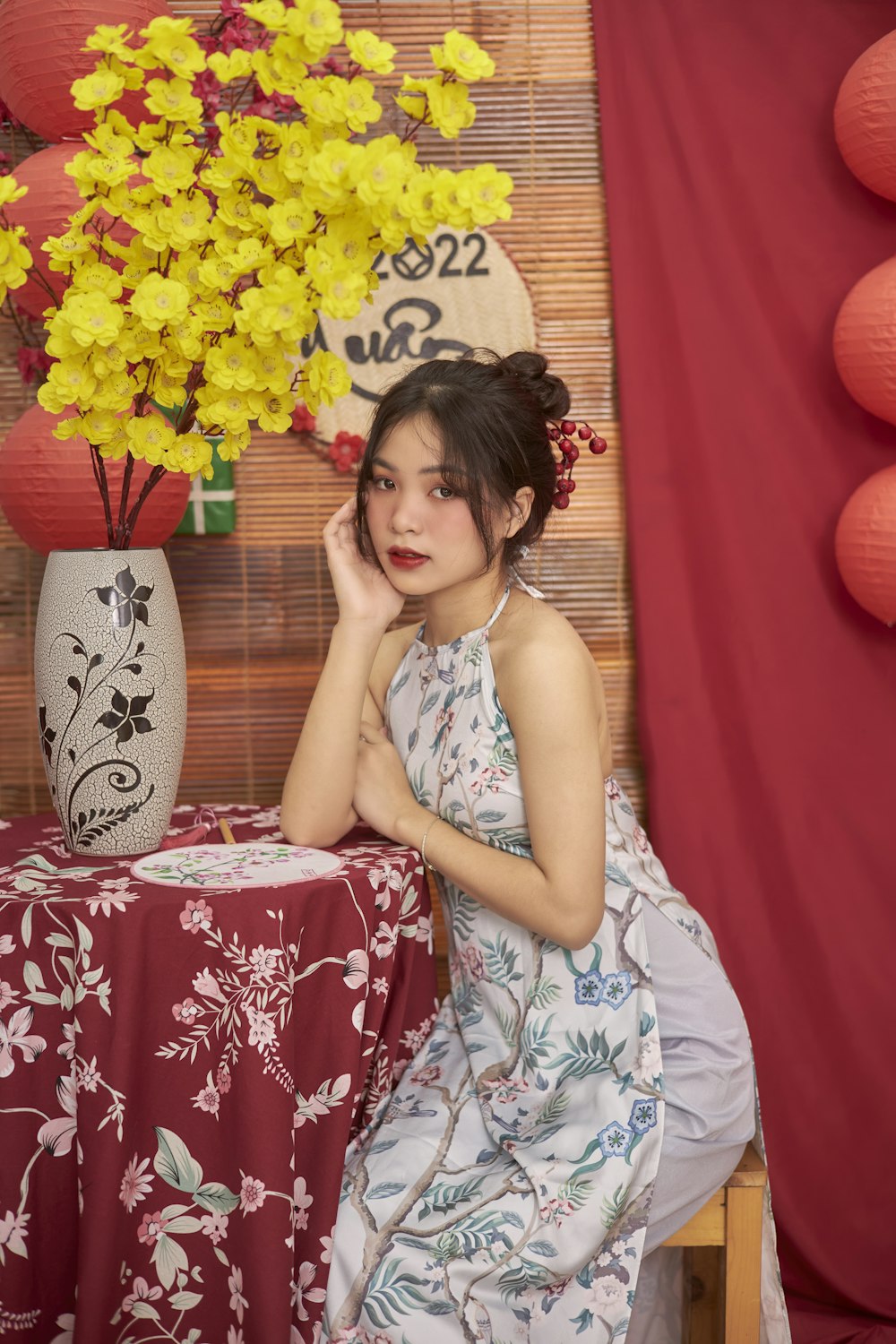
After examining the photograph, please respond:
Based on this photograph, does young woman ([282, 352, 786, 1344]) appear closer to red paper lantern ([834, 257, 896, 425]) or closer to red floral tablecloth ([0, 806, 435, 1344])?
red floral tablecloth ([0, 806, 435, 1344])

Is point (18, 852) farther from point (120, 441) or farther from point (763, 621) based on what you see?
point (763, 621)

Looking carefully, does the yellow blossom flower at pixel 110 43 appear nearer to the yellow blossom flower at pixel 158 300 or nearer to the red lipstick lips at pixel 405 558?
the yellow blossom flower at pixel 158 300

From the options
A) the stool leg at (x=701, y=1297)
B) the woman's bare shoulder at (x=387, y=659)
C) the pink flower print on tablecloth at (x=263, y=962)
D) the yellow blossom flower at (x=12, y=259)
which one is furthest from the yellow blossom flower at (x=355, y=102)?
the stool leg at (x=701, y=1297)

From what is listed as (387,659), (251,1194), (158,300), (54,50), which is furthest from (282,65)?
(251,1194)

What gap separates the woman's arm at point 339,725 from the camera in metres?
1.48

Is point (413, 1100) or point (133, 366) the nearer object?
point (133, 366)

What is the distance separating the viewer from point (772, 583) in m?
2.05

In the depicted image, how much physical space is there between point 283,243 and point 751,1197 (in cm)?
121

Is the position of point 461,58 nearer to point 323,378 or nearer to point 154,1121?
point 323,378

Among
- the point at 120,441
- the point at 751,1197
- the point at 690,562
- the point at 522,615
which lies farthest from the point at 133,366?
the point at 751,1197

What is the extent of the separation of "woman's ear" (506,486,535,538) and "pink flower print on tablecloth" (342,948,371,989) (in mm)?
566

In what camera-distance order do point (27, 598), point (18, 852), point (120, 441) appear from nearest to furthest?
point (120, 441) → point (18, 852) → point (27, 598)

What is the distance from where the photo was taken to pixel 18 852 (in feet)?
4.77

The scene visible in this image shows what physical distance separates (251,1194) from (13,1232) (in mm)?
252
